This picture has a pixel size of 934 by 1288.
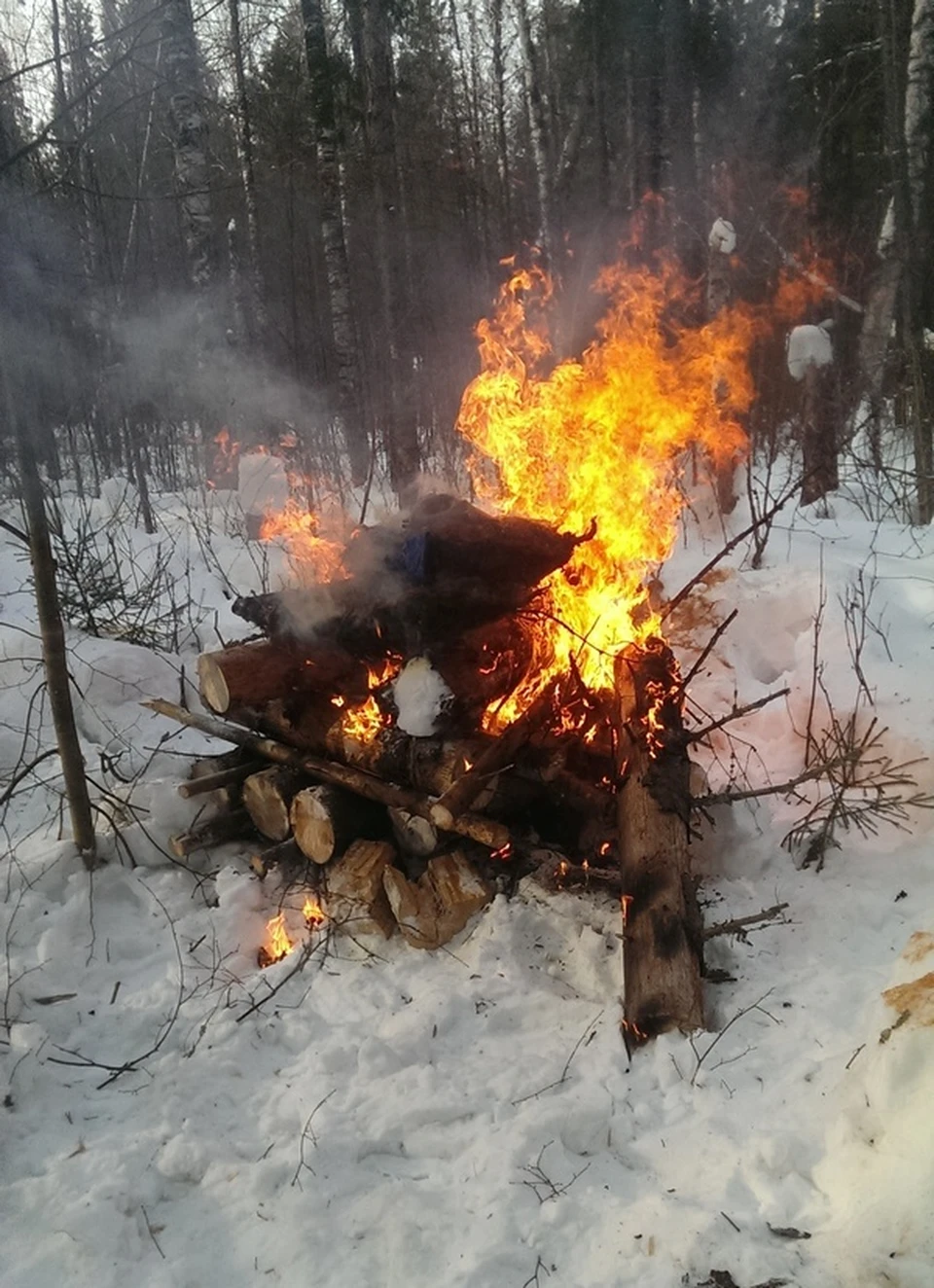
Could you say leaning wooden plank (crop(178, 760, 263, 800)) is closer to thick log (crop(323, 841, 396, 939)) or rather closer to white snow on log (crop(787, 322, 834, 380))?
thick log (crop(323, 841, 396, 939))

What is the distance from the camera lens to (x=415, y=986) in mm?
3518

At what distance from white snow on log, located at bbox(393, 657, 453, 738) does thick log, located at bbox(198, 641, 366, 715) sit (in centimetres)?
44

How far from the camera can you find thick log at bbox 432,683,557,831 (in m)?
3.74

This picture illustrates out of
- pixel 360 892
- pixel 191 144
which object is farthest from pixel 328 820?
pixel 191 144

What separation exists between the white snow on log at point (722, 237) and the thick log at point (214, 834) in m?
8.86

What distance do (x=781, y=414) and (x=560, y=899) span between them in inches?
417

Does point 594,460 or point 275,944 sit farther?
point 594,460

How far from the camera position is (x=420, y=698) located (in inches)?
163

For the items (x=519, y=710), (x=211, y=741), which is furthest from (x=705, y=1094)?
(x=211, y=741)

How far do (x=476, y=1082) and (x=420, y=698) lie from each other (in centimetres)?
173

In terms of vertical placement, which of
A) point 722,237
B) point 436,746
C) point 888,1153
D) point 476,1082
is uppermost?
point 722,237

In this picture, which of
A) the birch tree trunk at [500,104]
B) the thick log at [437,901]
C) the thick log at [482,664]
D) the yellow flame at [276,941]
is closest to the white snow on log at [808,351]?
the thick log at [482,664]

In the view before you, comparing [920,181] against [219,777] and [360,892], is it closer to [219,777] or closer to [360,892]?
[219,777]

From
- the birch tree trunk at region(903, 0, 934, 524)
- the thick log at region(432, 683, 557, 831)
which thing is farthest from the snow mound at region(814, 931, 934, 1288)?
the birch tree trunk at region(903, 0, 934, 524)
